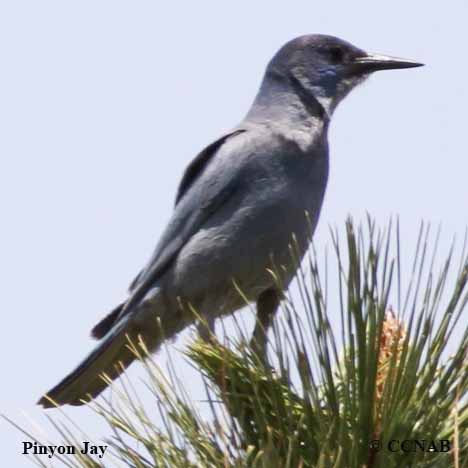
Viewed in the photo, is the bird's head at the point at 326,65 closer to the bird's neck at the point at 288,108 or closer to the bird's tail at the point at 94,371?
the bird's neck at the point at 288,108

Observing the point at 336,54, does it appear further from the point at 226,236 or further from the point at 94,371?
the point at 94,371

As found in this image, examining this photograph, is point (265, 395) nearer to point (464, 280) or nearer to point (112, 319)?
point (464, 280)

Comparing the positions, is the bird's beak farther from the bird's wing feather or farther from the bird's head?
the bird's wing feather

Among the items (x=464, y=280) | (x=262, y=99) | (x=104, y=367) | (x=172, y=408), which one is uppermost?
(x=262, y=99)

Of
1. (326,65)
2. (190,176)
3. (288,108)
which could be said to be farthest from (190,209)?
(326,65)

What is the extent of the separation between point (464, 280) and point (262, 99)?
263cm

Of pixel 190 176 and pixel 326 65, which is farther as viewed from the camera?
pixel 326 65

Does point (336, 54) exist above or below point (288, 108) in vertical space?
above

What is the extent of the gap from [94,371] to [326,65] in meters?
1.74

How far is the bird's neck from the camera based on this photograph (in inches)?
188

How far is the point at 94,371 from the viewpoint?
4453 millimetres

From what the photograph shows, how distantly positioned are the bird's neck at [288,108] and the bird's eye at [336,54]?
215mm

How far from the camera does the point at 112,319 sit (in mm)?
4754

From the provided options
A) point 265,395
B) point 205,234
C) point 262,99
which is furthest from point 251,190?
point 265,395
